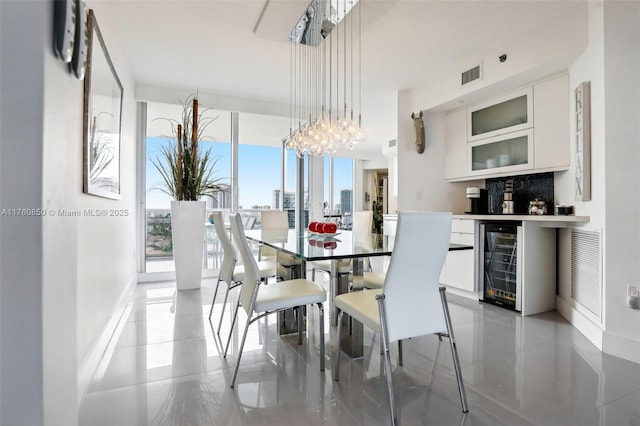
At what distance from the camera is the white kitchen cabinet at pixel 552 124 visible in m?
2.98

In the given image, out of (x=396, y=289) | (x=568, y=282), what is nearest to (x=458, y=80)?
(x=568, y=282)

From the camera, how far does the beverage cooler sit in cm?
315

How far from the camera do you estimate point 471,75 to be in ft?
11.5

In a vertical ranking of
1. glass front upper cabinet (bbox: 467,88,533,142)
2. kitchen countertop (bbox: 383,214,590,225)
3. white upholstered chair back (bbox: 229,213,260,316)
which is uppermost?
glass front upper cabinet (bbox: 467,88,533,142)

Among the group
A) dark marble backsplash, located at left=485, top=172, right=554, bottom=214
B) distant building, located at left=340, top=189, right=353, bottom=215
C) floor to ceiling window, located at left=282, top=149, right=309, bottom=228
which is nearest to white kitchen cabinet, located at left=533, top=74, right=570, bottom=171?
dark marble backsplash, located at left=485, top=172, right=554, bottom=214

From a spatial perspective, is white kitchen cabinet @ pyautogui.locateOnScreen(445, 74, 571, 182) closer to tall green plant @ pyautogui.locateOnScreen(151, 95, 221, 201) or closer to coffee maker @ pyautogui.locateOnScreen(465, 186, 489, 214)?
coffee maker @ pyautogui.locateOnScreen(465, 186, 489, 214)

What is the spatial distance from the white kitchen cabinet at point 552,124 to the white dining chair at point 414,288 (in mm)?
2232

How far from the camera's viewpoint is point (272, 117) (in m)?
5.05

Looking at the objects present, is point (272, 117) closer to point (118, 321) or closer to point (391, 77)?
point (391, 77)

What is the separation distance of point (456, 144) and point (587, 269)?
2059mm

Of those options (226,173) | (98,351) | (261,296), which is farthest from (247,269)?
(226,173)

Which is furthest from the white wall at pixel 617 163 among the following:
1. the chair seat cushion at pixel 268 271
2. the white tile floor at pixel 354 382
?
the chair seat cushion at pixel 268 271

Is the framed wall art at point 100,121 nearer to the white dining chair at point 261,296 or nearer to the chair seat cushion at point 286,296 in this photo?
the white dining chair at point 261,296

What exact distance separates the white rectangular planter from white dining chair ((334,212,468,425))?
2834mm
